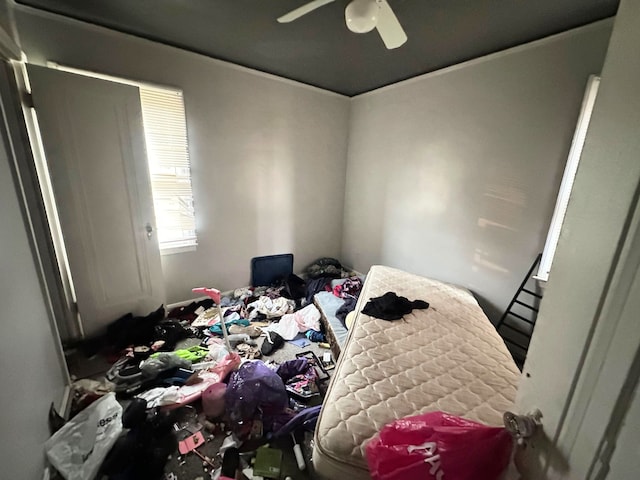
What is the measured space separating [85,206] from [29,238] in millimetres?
712

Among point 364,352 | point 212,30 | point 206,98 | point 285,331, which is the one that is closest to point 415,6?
point 212,30

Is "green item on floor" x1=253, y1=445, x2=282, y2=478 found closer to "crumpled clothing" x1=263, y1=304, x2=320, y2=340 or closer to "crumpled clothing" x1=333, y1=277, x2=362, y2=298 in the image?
"crumpled clothing" x1=263, y1=304, x2=320, y2=340

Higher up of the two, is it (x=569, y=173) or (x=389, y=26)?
(x=389, y=26)

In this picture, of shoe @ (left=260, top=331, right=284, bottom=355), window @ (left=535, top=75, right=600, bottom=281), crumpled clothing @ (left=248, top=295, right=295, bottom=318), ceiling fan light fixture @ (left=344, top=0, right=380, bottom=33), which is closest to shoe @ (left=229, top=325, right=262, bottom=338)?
shoe @ (left=260, top=331, right=284, bottom=355)

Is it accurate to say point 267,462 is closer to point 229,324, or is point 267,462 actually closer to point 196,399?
point 196,399

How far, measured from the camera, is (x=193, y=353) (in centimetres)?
210

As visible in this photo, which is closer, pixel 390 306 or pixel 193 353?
pixel 390 306

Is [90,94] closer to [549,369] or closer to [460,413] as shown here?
[549,369]

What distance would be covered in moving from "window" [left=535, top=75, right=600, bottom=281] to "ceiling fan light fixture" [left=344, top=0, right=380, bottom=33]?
1487mm

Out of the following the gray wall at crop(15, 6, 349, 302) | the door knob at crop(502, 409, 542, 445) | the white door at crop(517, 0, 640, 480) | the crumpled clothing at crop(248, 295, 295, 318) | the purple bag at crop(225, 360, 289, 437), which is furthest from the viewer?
the crumpled clothing at crop(248, 295, 295, 318)

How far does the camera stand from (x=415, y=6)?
159 centimetres

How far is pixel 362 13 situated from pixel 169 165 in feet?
6.68

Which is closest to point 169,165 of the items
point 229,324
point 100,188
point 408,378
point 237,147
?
point 100,188

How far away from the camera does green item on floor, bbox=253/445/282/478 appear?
134cm
